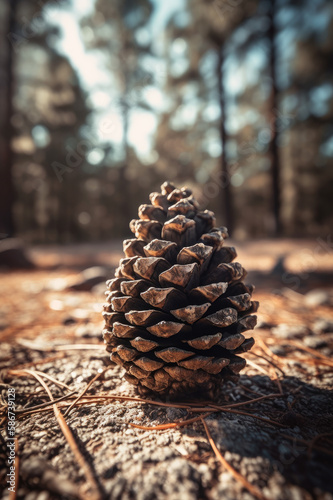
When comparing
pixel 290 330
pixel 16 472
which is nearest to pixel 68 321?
pixel 16 472

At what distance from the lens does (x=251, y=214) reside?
2089cm

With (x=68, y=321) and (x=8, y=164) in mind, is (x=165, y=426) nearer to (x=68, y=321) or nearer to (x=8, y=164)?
(x=68, y=321)

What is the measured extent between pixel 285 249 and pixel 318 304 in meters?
3.38

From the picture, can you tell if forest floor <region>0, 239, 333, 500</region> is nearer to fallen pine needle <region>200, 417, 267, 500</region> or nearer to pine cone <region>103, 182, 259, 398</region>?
fallen pine needle <region>200, 417, 267, 500</region>

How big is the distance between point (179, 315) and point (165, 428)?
0.31m

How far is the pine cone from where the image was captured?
79 cm

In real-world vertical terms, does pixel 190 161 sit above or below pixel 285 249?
above


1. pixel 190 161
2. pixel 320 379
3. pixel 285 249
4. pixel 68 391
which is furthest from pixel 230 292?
pixel 190 161

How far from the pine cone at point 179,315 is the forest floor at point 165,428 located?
4.6 inches

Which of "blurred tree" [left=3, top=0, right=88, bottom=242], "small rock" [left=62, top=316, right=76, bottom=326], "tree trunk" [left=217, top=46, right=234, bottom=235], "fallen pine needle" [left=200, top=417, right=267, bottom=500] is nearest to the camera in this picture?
"fallen pine needle" [left=200, top=417, right=267, bottom=500]

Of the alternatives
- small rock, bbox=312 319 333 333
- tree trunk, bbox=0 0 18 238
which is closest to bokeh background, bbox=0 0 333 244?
tree trunk, bbox=0 0 18 238

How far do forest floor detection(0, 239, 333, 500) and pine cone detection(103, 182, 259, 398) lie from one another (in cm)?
12

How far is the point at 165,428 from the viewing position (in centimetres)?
73

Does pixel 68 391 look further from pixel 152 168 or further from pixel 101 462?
pixel 152 168
